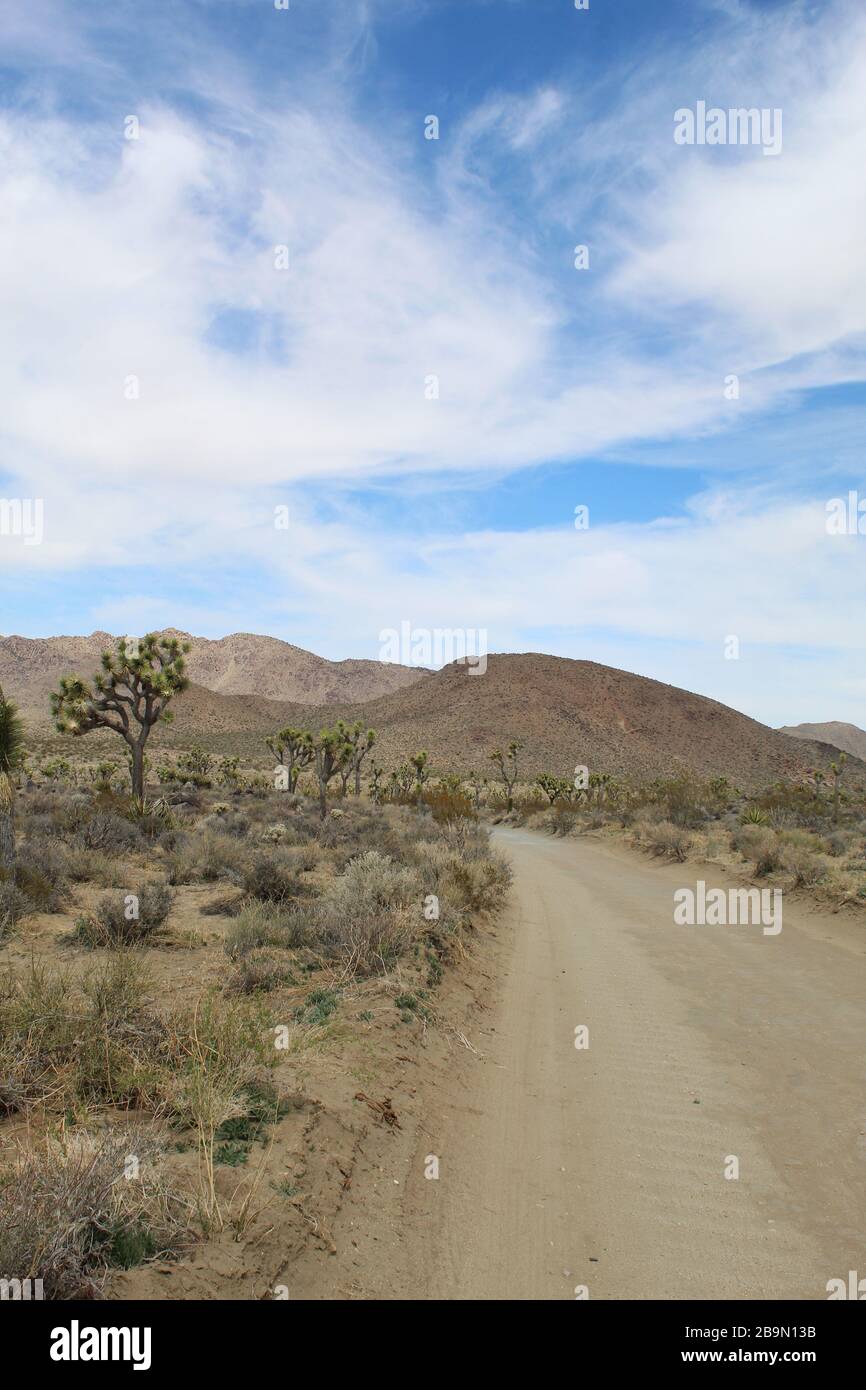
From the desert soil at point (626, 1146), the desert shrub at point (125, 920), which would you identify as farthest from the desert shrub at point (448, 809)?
the desert soil at point (626, 1146)

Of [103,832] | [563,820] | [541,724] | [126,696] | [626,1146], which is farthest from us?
[541,724]

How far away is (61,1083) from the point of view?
5309mm

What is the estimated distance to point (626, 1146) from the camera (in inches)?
222

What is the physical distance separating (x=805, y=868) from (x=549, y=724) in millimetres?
97421

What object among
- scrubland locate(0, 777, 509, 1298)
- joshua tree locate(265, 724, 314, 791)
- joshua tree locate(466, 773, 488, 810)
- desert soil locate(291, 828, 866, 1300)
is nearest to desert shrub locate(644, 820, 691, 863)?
scrubland locate(0, 777, 509, 1298)

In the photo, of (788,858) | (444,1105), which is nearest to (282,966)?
(444,1105)

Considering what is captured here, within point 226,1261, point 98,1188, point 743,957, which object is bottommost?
point 743,957

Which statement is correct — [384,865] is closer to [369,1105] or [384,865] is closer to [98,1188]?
[369,1105]

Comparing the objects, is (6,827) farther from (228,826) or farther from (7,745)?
(228,826)

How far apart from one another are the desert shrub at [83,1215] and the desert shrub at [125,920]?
18.5 ft

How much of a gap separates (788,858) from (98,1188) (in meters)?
15.8

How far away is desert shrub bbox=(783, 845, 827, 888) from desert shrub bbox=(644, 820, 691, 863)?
5.69 metres

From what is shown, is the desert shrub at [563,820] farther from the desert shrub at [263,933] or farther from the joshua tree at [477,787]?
the desert shrub at [263,933]
